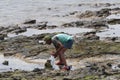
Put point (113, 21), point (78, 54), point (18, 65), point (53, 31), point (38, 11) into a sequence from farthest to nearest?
point (38, 11) < point (113, 21) < point (53, 31) < point (78, 54) < point (18, 65)

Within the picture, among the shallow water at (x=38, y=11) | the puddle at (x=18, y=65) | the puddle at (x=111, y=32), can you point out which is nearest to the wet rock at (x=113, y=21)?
the puddle at (x=111, y=32)

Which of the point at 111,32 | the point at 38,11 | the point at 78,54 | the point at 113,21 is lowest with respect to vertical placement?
the point at 38,11

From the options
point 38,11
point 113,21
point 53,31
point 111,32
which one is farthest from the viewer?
point 38,11

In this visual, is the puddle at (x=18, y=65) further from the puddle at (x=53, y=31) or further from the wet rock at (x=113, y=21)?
the wet rock at (x=113, y=21)

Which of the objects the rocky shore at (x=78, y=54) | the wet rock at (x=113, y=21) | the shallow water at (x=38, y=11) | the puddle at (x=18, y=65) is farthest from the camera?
the shallow water at (x=38, y=11)

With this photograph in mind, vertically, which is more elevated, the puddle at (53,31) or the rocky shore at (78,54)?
the rocky shore at (78,54)

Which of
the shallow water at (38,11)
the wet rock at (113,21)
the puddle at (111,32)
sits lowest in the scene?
the shallow water at (38,11)

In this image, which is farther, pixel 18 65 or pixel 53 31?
pixel 53 31

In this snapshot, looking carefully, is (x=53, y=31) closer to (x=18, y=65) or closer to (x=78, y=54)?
(x=78, y=54)

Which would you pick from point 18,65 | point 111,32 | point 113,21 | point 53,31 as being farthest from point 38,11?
point 18,65

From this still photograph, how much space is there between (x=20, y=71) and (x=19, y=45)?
6.46 metres

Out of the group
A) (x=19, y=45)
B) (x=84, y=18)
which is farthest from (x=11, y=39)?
(x=84, y=18)

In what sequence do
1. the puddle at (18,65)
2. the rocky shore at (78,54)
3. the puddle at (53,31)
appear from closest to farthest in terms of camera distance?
the rocky shore at (78,54) < the puddle at (18,65) < the puddle at (53,31)

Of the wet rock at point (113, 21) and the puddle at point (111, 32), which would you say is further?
the wet rock at point (113, 21)
